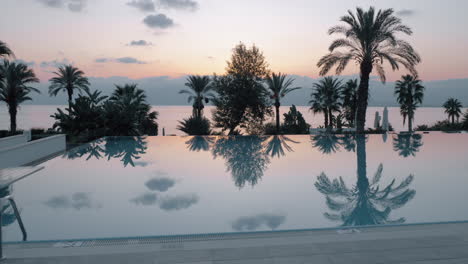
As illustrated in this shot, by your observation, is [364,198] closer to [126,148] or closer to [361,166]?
[361,166]

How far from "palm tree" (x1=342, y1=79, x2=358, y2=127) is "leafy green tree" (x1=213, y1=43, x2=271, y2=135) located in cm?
1407

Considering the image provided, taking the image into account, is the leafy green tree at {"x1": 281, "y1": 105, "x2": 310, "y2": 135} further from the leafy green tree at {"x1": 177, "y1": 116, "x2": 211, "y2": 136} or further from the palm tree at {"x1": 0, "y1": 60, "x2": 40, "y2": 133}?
the palm tree at {"x1": 0, "y1": 60, "x2": 40, "y2": 133}

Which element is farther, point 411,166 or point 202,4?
point 202,4

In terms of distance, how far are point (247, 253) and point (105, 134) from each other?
14776 mm

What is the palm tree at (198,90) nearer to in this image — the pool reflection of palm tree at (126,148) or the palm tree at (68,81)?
the palm tree at (68,81)

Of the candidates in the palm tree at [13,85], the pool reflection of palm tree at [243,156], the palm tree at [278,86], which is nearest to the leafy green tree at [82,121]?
the pool reflection of palm tree at [243,156]

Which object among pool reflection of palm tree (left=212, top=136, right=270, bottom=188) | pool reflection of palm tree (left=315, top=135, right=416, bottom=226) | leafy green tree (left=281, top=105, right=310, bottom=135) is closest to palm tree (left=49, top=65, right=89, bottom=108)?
leafy green tree (left=281, top=105, right=310, bottom=135)

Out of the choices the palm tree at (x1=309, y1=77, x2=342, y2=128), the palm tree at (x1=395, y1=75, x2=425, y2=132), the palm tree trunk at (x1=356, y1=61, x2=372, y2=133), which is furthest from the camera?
the palm tree at (x1=395, y1=75, x2=425, y2=132)

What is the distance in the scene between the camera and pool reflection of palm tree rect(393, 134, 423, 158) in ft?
37.7

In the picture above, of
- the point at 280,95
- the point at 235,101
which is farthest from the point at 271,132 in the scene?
the point at 280,95

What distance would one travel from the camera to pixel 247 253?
139 inches

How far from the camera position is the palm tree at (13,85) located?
76.9 ft

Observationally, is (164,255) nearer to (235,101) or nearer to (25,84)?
(235,101)

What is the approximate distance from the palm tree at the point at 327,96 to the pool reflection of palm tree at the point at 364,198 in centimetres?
2742
